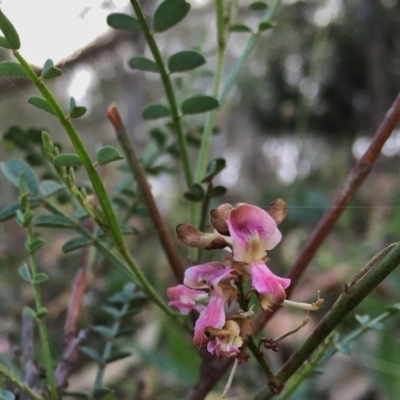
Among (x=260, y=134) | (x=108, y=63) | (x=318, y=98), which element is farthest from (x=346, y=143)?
(x=108, y=63)

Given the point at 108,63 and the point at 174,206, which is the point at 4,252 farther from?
the point at 108,63

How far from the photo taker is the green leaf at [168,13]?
0.73 feet

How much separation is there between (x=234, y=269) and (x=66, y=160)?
0.25ft

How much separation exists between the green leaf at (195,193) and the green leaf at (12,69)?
0.10m

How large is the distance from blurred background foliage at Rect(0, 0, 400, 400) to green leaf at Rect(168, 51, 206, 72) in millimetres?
81

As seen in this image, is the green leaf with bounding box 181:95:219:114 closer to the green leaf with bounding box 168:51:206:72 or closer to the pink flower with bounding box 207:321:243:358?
the green leaf with bounding box 168:51:206:72

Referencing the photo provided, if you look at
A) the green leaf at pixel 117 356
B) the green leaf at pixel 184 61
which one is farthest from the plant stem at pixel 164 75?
the green leaf at pixel 117 356

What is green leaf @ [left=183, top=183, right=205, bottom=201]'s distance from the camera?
0.26 m

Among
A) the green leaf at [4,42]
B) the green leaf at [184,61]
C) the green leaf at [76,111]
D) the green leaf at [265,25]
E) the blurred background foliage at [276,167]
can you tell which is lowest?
the blurred background foliage at [276,167]

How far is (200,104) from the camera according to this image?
25cm

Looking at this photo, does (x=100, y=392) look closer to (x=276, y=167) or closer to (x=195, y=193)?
(x=195, y=193)

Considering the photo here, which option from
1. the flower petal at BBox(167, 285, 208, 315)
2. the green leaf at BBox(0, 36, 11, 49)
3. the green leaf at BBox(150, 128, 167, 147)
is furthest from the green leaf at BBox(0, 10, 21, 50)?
the green leaf at BBox(150, 128, 167, 147)

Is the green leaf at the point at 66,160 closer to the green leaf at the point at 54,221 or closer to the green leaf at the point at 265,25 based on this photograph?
the green leaf at the point at 54,221

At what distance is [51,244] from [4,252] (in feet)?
0.37
